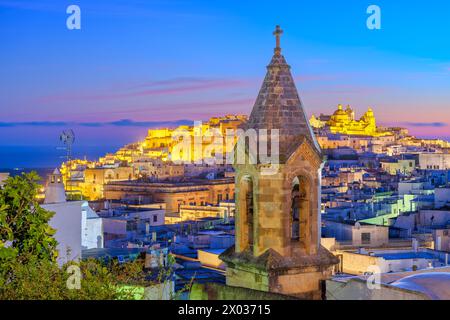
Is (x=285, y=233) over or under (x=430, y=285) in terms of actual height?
over

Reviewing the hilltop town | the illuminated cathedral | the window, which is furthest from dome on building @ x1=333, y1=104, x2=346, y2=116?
the window

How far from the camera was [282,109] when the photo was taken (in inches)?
457

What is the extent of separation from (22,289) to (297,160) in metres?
4.35

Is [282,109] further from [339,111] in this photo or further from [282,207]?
[339,111]

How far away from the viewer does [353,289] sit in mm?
10281

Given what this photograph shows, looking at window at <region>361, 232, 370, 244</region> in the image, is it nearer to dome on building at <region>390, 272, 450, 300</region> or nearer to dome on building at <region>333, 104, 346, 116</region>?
dome on building at <region>390, 272, 450, 300</region>

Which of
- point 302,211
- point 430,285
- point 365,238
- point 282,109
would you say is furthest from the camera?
point 365,238

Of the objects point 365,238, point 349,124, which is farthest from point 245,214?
point 349,124

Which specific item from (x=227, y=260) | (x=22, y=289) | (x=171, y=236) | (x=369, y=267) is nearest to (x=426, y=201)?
(x=171, y=236)

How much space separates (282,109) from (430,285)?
10.9 ft

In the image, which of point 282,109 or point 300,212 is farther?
point 300,212

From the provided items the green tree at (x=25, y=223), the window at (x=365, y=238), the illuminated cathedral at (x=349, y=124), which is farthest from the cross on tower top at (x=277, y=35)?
the illuminated cathedral at (x=349, y=124)
